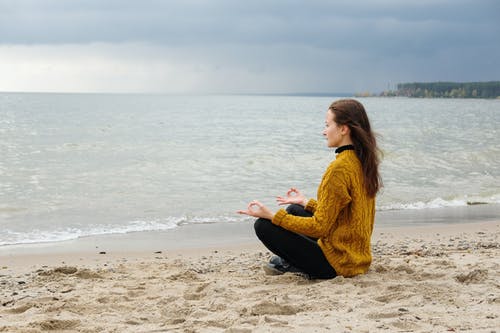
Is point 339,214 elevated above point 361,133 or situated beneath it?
situated beneath

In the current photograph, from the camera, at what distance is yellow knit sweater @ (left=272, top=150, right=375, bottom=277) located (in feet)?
15.9

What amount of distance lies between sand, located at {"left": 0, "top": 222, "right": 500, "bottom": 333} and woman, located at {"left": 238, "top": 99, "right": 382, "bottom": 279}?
183 millimetres

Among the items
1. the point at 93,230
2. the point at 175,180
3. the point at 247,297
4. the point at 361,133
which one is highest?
the point at 361,133

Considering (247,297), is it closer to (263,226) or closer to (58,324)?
→ (263,226)

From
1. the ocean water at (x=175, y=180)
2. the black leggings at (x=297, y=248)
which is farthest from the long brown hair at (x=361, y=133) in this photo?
the ocean water at (x=175, y=180)

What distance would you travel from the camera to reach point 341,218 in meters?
5.02

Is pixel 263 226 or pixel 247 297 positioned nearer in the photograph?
pixel 247 297

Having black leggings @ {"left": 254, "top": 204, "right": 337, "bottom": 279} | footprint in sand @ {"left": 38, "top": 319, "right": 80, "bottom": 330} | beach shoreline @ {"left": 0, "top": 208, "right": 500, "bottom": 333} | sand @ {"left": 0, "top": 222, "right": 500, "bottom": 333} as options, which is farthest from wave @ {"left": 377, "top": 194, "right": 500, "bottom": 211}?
footprint in sand @ {"left": 38, "top": 319, "right": 80, "bottom": 330}

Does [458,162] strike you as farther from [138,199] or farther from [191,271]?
[191,271]

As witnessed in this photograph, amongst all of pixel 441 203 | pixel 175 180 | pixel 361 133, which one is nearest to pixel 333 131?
pixel 361 133

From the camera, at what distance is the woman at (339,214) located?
4.86 metres

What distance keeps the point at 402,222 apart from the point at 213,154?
1359 cm

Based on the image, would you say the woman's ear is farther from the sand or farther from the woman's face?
the sand

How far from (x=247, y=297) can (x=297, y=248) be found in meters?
0.66
